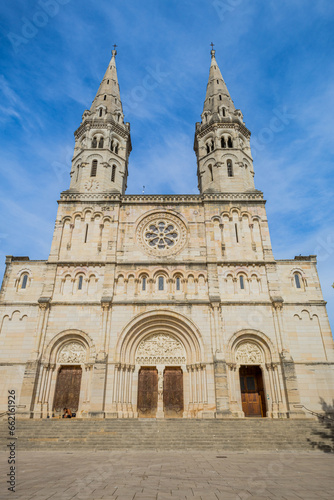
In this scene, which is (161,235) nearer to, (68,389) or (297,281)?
(297,281)

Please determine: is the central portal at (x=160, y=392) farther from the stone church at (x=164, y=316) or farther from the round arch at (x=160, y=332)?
the round arch at (x=160, y=332)

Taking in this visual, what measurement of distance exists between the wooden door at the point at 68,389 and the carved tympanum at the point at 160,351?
445cm

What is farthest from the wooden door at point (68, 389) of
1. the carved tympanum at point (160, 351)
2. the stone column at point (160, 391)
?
the stone column at point (160, 391)

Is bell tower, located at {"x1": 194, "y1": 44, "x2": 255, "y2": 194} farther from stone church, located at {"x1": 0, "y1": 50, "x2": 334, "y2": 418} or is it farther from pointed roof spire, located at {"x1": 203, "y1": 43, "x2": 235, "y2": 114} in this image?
stone church, located at {"x1": 0, "y1": 50, "x2": 334, "y2": 418}

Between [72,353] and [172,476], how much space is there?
15153 mm

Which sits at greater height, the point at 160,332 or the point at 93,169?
the point at 93,169

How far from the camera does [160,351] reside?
23.3 m

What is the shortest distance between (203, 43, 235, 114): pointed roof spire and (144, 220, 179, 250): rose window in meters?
15.0

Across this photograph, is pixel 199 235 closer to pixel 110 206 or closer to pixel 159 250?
pixel 159 250

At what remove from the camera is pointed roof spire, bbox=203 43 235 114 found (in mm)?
34500

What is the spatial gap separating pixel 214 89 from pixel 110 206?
1967cm

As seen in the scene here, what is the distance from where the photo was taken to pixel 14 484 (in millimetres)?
7867

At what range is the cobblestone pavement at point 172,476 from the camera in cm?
718

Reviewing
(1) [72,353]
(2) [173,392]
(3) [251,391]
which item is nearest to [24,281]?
(1) [72,353]
